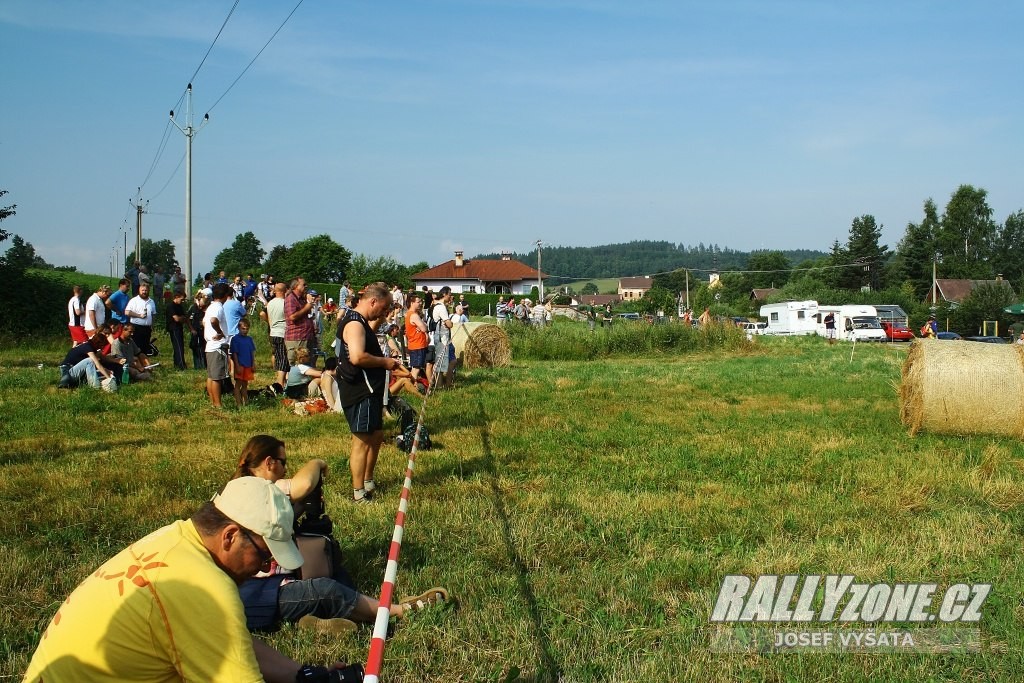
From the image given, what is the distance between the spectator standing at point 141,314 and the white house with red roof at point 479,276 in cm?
9632

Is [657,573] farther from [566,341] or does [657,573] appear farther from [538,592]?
[566,341]

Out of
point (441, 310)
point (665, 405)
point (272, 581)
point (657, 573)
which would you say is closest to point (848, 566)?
point (657, 573)

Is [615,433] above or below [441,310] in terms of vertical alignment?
below

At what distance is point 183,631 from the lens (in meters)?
2.86

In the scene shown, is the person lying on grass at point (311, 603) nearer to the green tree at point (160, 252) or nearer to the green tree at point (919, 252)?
the green tree at point (919, 252)

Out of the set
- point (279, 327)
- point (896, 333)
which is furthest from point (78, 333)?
point (896, 333)

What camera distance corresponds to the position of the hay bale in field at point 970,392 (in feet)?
34.7

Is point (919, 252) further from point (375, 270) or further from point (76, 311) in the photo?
point (76, 311)

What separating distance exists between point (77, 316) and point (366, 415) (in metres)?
13.0

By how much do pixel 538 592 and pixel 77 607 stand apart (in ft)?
9.74

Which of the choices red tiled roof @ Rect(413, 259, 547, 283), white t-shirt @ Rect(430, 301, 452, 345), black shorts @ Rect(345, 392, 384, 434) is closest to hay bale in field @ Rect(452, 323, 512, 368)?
white t-shirt @ Rect(430, 301, 452, 345)

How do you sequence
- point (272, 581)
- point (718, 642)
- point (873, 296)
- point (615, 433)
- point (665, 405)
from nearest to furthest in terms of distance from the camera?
point (718, 642)
point (272, 581)
point (615, 433)
point (665, 405)
point (873, 296)

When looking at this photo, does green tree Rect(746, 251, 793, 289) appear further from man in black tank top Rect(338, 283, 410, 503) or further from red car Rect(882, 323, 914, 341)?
man in black tank top Rect(338, 283, 410, 503)

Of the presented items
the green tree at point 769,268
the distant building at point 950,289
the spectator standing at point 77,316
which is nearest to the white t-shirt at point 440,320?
the spectator standing at point 77,316
